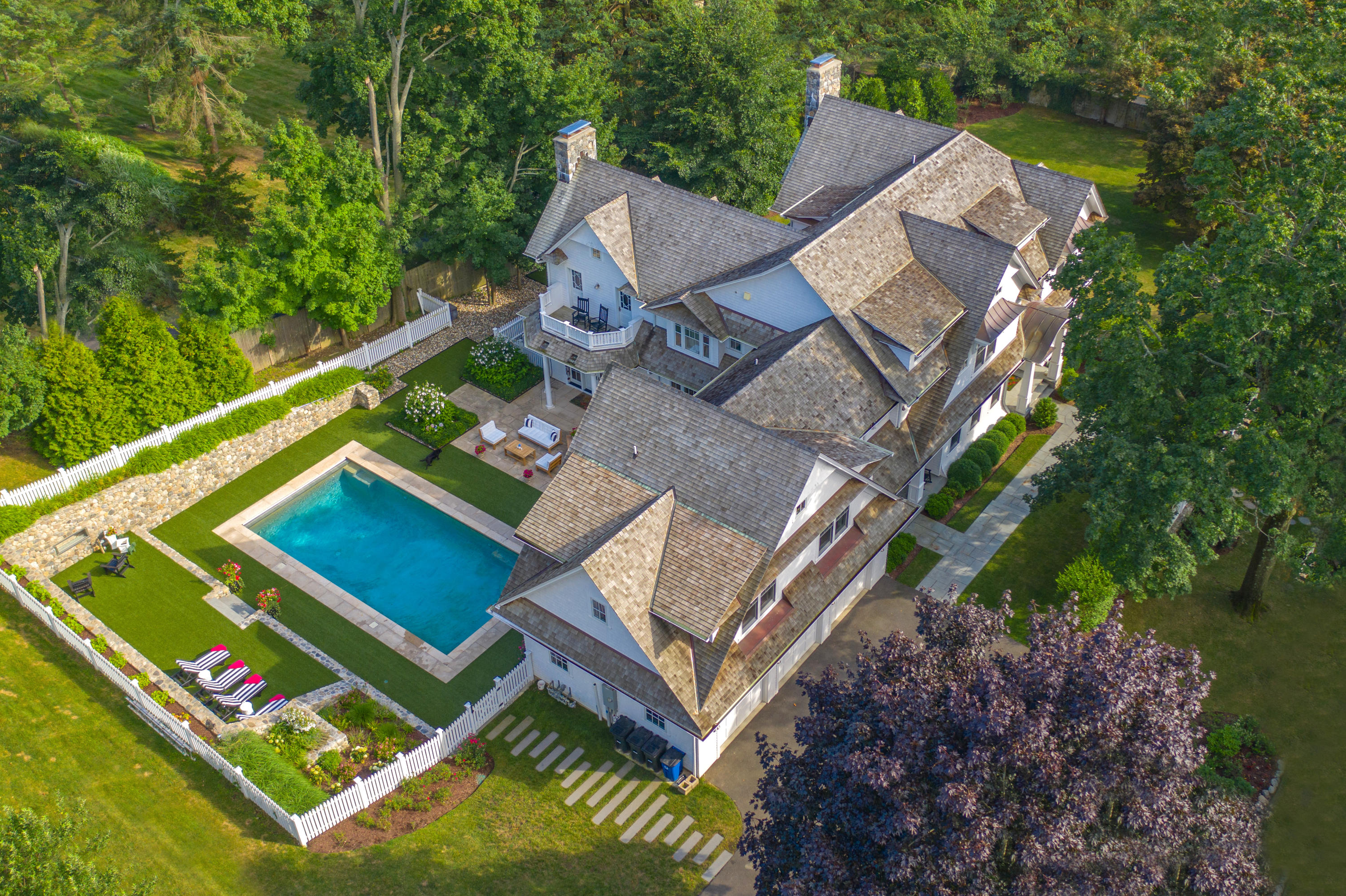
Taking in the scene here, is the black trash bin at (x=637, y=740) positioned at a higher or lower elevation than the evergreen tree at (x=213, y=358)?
lower

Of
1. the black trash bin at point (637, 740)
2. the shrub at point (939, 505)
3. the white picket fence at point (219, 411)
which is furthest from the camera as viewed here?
the shrub at point (939, 505)

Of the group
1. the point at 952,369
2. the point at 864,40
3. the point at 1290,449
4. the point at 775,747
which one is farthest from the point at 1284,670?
the point at 864,40

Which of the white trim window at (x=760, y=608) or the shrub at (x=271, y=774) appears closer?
the shrub at (x=271, y=774)

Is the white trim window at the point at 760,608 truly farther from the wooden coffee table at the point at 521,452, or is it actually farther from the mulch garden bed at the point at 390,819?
the wooden coffee table at the point at 521,452

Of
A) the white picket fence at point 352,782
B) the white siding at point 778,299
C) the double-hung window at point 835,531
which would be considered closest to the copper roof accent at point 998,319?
the white siding at point 778,299

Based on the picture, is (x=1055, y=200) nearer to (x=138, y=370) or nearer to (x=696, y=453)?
(x=696, y=453)

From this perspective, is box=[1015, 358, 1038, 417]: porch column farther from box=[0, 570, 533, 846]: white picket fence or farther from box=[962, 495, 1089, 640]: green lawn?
box=[0, 570, 533, 846]: white picket fence

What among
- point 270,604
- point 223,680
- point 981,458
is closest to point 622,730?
point 223,680
